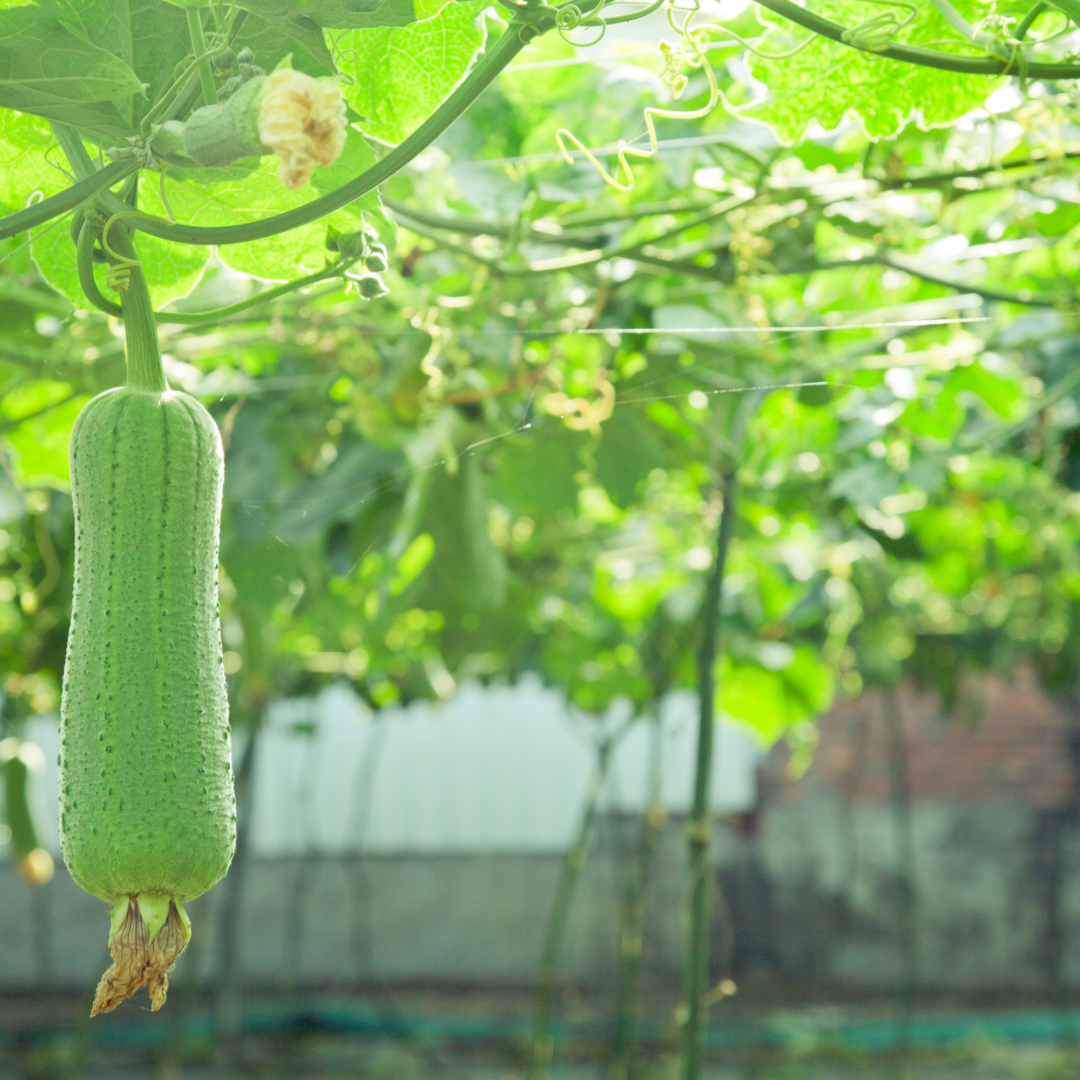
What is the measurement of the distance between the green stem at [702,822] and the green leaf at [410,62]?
138 centimetres

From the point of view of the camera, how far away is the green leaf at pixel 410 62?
2.22ft

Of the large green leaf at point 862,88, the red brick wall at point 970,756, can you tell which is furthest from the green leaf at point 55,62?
the red brick wall at point 970,756

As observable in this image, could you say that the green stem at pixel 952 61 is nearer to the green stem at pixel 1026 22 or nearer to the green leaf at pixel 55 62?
the green stem at pixel 1026 22

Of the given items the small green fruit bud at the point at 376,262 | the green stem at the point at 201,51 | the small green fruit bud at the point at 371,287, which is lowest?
the small green fruit bud at the point at 371,287

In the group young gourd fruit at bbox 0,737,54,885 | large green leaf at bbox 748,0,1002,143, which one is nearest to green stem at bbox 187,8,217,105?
large green leaf at bbox 748,0,1002,143

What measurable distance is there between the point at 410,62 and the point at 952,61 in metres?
0.34

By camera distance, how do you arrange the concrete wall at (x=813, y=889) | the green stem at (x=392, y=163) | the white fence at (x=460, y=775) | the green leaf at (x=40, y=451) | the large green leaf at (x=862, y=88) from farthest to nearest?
1. the white fence at (x=460, y=775)
2. the concrete wall at (x=813, y=889)
3. the green leaf at (x=40, y=451)
4. the large green leaf at (x=862, y=88)
5. the green stem at (x=392, y=163)

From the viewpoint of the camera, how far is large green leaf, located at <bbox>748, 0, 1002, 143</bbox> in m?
0.82

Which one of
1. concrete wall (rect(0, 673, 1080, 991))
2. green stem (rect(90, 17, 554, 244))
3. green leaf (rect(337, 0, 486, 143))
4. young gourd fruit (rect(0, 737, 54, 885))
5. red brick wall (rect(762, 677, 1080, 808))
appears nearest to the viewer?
green stem (rect(90, 17, 554, 244))

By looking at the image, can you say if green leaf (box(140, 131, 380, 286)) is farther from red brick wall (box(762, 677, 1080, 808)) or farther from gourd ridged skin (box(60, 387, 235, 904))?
red brick wall (box(762, 677, 1080, 808))

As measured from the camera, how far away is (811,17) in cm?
66

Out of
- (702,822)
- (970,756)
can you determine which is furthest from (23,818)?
(970,756)

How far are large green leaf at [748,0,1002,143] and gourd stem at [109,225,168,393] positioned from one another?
467 millimetres

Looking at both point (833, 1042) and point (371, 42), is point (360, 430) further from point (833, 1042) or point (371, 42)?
point (833, 1042)
